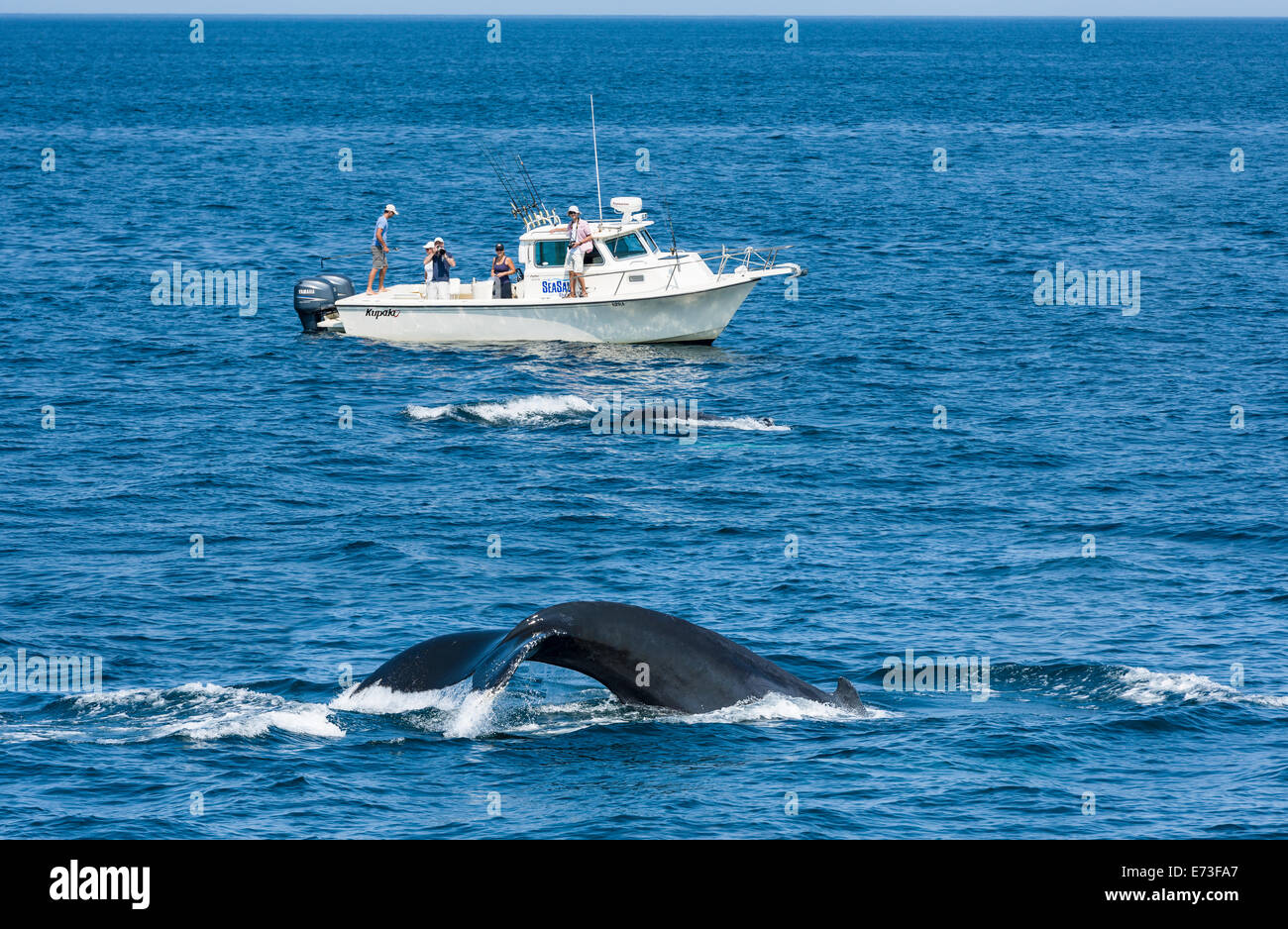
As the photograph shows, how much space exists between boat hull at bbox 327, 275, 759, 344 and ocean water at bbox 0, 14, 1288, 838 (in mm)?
606

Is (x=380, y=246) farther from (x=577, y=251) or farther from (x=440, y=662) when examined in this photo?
(x=440, y=662)

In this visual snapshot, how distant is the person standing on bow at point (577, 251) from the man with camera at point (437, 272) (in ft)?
10.6

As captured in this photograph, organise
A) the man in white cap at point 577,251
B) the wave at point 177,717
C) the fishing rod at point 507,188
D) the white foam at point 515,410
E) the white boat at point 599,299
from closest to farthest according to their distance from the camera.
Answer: the wave at point 177,717 → the white foam at point 515,410 → the man in white cap at point 577,251 → the white boat at point 599,299 → the fishing rod at point 507,188

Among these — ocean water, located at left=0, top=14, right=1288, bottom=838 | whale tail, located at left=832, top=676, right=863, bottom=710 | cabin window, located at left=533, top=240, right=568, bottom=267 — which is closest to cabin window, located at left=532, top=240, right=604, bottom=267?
cabin window, located at left=533, top=240, right=568, bottom=267

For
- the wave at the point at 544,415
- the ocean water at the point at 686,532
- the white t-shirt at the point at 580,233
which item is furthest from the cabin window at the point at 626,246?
the wave at the point at 544,415

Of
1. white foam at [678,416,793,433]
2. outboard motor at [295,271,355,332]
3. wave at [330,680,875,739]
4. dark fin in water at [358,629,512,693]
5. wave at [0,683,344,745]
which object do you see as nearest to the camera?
dark fin in water at [358,629,512,693]

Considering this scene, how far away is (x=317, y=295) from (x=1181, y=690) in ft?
98.1

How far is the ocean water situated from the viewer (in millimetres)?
14758

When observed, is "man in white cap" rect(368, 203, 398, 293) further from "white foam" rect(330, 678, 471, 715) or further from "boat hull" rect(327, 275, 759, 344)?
"white foam" rect(330, 678, 471, 715)

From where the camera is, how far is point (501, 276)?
39969 millimetres

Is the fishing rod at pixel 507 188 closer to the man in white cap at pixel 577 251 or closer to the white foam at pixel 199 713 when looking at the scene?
the man in white cap at pixel 577 251

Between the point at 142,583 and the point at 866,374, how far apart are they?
2137cm

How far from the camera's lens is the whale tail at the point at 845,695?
52.7 feet
